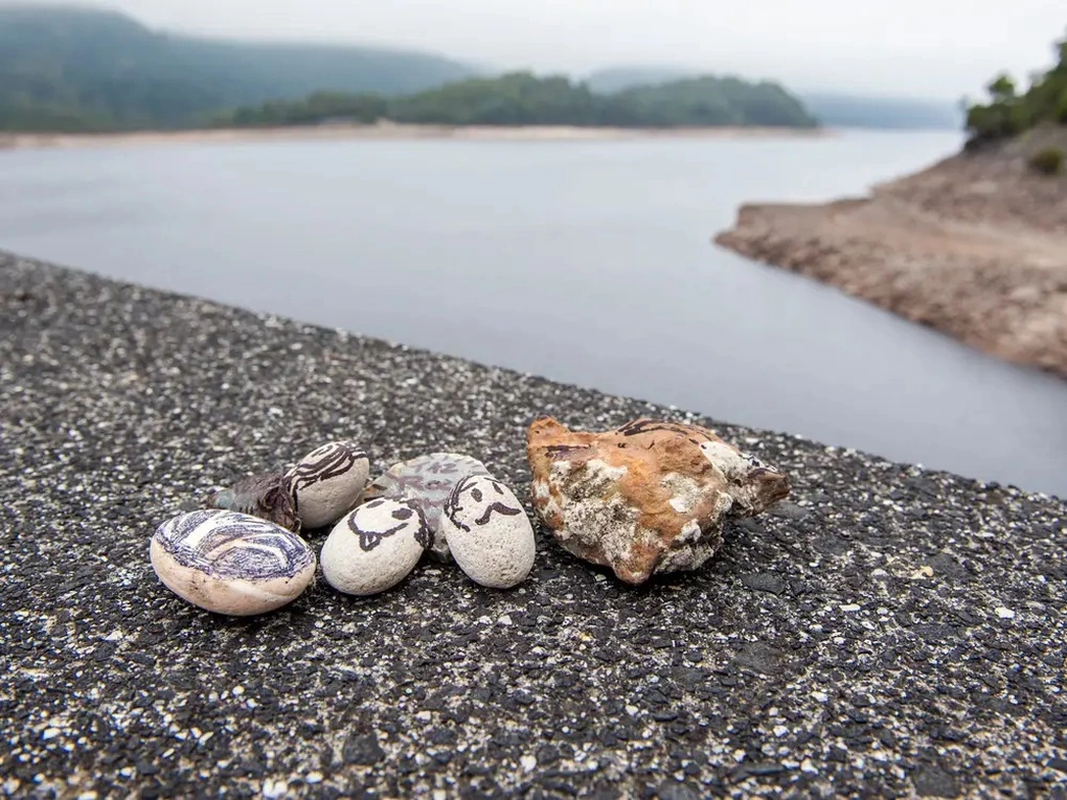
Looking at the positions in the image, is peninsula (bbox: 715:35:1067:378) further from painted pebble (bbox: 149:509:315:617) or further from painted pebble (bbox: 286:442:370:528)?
painted pebble (bbox: 149:509:315:617)

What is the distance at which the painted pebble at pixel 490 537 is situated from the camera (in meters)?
3.05

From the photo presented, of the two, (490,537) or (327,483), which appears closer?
(490,537)

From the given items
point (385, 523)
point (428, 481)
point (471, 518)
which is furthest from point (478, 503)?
point (428, 481)

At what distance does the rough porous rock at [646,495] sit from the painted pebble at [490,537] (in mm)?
206

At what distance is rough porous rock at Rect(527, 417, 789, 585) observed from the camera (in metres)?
3.09

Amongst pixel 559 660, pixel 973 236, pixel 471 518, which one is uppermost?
pixel 471 518

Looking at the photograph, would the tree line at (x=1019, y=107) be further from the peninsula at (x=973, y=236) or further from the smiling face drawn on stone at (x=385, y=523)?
the smiling face drawn on stone at (x=385, y=523)

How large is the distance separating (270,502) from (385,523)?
533mm

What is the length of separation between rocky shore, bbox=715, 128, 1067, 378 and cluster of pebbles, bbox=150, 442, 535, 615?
5243mm

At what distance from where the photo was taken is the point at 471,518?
3.12 metres

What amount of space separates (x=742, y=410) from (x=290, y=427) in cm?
274

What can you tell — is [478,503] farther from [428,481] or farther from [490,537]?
[428,481]

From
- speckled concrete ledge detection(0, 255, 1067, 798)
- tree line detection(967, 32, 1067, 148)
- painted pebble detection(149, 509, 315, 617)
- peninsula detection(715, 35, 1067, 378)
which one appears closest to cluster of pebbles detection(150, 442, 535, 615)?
painted pebble detection(149, 509, 315, 617)

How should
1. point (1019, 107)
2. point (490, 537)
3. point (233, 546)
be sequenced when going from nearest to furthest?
point (233, 546) < point (490, 537) < point (1019, 107)
